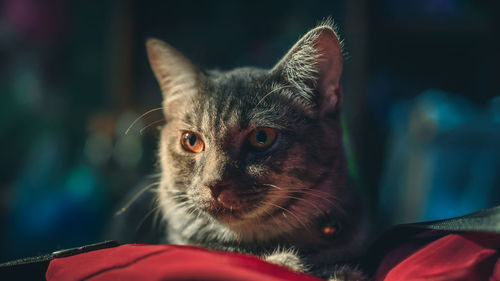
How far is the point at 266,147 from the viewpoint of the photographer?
870 millimetres

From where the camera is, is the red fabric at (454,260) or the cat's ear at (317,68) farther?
the cat's ear at (317,68)

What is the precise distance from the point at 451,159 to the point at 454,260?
1108 mm

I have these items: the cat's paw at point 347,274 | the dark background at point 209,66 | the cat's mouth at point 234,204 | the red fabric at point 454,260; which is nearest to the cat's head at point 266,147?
the cat's mouth at point 234,204

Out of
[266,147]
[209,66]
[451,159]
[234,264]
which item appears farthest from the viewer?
[209,66]

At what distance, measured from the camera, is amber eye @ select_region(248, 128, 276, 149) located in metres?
0.87

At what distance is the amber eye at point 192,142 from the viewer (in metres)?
0.94

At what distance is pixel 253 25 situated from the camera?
225 centimetres

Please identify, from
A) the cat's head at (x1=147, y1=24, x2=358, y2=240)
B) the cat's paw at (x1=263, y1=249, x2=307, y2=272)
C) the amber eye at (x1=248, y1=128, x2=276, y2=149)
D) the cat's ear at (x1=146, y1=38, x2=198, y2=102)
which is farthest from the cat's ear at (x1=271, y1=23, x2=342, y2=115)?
the cat's paw at (x1=263, y1=249, x2=307, y2=272)

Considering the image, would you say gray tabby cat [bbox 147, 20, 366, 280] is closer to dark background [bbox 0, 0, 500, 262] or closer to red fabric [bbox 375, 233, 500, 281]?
red fabric [bbox 375, 233, 500, 281]

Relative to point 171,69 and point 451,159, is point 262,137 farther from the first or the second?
point 451,159

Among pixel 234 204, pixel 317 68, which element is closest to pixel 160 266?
pixel 234 204

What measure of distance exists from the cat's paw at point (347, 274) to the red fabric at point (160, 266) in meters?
0.16

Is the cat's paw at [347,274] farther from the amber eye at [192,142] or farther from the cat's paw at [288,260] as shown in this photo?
the amber eye at [192,142]

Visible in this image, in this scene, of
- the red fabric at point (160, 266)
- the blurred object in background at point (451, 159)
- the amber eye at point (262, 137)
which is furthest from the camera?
the blurred object in background at point (451, 159)
